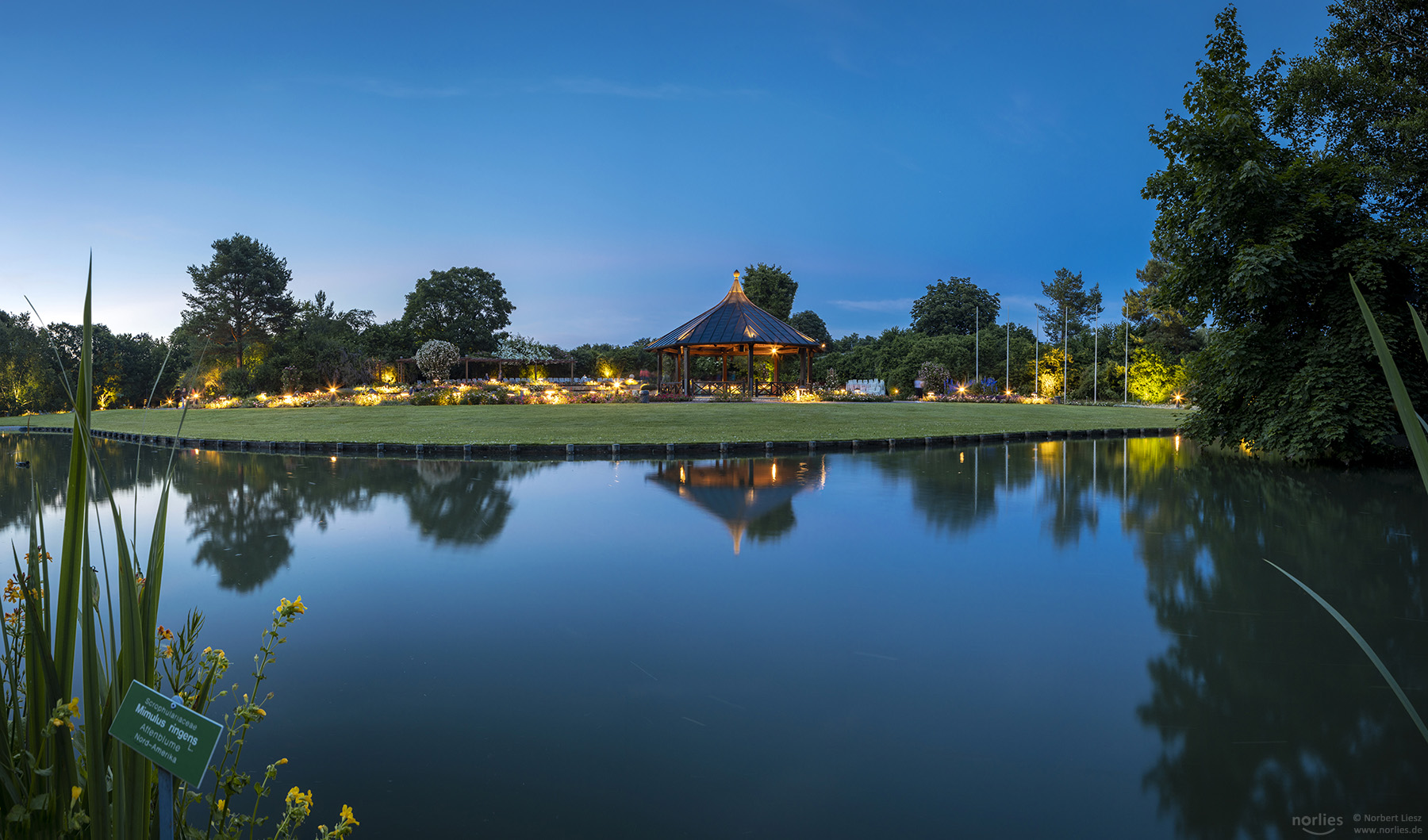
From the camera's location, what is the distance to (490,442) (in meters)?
11.6

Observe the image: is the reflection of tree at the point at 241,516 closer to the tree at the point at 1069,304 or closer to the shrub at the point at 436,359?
the shrub at the point at 436,359

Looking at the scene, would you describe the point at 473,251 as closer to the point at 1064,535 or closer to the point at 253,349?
the point at 253,349

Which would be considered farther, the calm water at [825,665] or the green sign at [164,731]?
the calm water at [825,665]

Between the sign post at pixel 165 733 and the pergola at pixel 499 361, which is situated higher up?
the pergola at pixel 499 361

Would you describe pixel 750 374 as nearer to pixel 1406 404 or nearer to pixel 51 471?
pixel 51 471

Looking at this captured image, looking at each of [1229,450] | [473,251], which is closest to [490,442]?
[1229,450]

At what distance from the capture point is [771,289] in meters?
43.8

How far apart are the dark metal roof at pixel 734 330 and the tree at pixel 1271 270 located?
552 inches

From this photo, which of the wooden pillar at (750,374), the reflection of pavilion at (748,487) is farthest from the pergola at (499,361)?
the reflection of pavilion at (748,487)

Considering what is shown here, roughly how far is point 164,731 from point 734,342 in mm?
22368

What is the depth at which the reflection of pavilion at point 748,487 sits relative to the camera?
5648 mm

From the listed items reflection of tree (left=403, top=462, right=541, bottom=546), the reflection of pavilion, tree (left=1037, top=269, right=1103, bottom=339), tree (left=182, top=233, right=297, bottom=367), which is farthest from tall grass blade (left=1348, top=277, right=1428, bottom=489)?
tree (left=1037, top=269, right=1103, bottom=339)

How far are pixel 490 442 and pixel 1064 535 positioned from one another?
9.18 m

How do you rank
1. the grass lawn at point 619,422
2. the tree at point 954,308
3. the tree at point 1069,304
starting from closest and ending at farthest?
the grass lawn at point 619,422 → the tree at point 1069,304 → the tree at point 954,308
